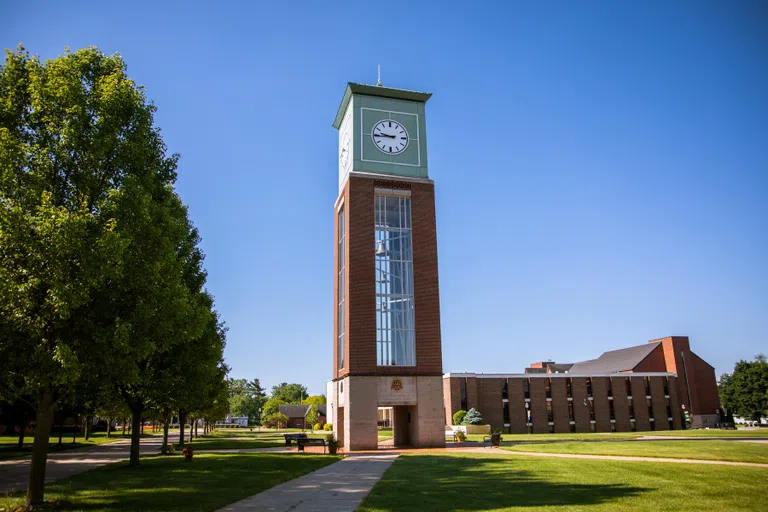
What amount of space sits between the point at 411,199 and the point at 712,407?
203 ft

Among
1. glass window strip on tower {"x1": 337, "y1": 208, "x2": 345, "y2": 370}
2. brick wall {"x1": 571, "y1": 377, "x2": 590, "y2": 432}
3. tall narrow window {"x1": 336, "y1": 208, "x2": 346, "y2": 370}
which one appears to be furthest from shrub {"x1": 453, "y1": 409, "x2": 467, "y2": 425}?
glass window strip on tower {"x1": 337, "y1": 208, "x2": 345, "y2": 370}

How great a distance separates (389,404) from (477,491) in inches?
951

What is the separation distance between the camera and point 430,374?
39.9 m

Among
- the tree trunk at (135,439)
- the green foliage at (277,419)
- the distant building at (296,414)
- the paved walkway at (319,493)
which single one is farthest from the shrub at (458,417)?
the distant building at (296,414)

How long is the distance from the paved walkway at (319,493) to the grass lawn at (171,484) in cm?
62

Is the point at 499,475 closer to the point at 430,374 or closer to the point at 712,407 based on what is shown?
the point at 430,374

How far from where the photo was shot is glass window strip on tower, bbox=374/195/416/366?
40.7m

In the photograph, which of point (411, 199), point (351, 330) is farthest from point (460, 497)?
point (411, 199)

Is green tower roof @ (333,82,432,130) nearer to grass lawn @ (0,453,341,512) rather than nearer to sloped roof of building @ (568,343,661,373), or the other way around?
grass lawn @ (0,453,341,512)

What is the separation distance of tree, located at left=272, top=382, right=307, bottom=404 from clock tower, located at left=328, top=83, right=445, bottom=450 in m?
128

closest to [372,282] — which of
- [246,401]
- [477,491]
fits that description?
[477,491]

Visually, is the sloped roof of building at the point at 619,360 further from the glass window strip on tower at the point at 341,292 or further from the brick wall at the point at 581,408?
the glass window strip on tower at the point at 341,292

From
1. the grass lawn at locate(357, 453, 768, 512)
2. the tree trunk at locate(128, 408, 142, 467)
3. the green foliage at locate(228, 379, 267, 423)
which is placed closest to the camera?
the grass lawn at locate(357, 453, 768, 512)

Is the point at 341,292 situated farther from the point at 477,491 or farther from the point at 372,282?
the point at 477,491
